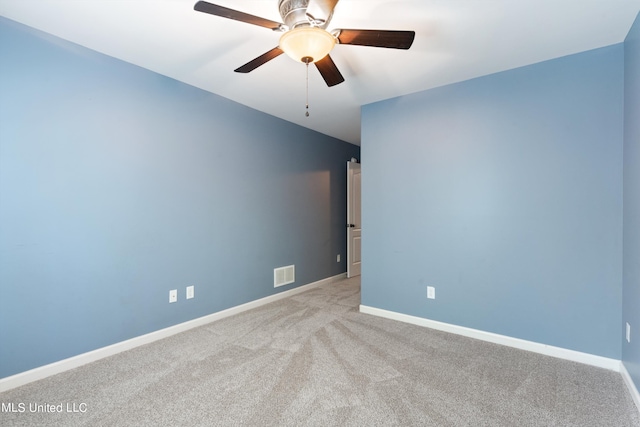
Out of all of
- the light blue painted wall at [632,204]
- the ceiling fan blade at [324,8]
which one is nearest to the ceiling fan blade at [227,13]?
the ceiling fan blade at [324,8]

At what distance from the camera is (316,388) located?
202cm

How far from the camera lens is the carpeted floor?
1.75 m

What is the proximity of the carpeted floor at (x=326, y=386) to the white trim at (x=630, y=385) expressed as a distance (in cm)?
4

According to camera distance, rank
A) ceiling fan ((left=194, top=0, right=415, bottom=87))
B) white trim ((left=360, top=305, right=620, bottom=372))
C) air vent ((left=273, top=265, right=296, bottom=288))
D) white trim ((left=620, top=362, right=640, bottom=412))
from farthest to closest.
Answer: air vent ((left=273, top=265, right=296, bottom=288)), white trim ((left=360, top=305, right=620, bottom=372)), white trim ((left=620, top=362, right=640, bottom=412)), ceiling fan ((left=194, top=0, right=415, bottom=87))

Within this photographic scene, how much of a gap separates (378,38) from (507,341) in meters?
2.68

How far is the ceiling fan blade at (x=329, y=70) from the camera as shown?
1.93 metres

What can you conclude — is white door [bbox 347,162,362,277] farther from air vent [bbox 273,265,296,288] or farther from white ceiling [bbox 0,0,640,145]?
white ceiling [bbox 0,0,640,145]

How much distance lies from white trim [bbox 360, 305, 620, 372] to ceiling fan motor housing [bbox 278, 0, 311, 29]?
2858mm

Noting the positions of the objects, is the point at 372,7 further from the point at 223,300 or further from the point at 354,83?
the point at 223,300

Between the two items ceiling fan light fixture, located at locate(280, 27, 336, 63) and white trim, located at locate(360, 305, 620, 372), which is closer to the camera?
ceiling fan light fixture, located at locate(280, 27, 336, 63)

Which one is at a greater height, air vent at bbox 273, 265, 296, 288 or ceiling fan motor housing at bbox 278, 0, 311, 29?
ceiling fan motor housing at bbox 278, 0, 311, 29

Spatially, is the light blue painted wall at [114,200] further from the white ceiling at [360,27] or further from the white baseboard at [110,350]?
the white ceiling at [360,27]

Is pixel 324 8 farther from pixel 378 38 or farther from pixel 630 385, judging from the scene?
pixel 630 385

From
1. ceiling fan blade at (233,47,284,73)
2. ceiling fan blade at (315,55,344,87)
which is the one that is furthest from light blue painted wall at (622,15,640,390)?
ceiling fan blade at (233,47,284,73)
